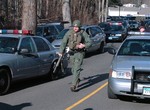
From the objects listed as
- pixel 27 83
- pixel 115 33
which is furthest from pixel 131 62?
pixel 115 33

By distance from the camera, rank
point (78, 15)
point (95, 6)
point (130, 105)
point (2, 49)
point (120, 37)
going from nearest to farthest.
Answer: point (130, 105) → point (2, 49) → point (120, 37) → point (78, 15) → point (95, 6)

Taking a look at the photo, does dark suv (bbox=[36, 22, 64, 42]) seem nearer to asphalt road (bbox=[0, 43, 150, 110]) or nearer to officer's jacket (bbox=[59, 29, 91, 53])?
asphalt road (bbox=[0, 43, 150, 110])

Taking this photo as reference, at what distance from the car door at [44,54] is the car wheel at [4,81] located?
183 centimetres

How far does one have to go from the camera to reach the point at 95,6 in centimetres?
6191

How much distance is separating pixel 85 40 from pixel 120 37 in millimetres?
20475

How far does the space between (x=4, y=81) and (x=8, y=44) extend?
1.29 meters

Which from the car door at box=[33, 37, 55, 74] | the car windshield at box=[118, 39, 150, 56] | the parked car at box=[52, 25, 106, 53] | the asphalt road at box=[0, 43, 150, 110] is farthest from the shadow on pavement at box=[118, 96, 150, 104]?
the parked car at box=[52, 25, 106, 53]

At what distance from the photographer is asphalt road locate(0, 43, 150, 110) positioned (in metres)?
8.71

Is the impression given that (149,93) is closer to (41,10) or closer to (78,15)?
(41,10)

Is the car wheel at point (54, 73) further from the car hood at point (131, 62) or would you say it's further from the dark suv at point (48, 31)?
the dark suv at point (48, 31)

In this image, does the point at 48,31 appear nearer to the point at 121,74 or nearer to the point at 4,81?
the point at 4,81

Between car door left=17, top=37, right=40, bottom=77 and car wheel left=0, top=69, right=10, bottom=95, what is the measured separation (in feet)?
1.76

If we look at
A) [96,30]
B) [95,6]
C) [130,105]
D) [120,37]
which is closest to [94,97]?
[130,105]

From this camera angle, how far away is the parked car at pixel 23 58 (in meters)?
10.0
